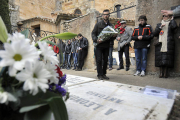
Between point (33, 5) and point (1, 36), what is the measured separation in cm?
1798

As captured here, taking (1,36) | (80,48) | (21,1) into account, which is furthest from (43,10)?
(1,36)

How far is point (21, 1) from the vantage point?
47.2 feet

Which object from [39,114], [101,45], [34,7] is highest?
[34,7]

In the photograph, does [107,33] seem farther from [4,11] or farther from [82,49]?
[82,49]

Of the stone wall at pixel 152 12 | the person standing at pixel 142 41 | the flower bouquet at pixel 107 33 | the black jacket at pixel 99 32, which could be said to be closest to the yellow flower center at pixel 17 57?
the flower bouquet at pixel 107 33

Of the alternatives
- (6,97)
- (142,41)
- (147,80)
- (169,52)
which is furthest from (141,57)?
(6,97)

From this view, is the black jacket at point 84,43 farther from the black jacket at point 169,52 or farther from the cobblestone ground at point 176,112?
the cobblestone ground at point 176,112

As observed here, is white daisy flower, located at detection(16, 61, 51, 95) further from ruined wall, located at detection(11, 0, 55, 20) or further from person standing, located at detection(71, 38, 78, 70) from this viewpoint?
ruined wall, located at detection(11, 0, 55, 20)

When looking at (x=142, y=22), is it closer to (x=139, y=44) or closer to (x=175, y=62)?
(x=139, y=44)

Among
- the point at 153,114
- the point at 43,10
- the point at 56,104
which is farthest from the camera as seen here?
the point at 43,10

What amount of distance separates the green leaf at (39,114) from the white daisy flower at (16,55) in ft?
0.59

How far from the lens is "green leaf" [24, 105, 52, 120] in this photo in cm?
52

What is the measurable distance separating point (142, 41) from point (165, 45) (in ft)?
2.03

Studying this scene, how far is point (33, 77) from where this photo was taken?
53cm
